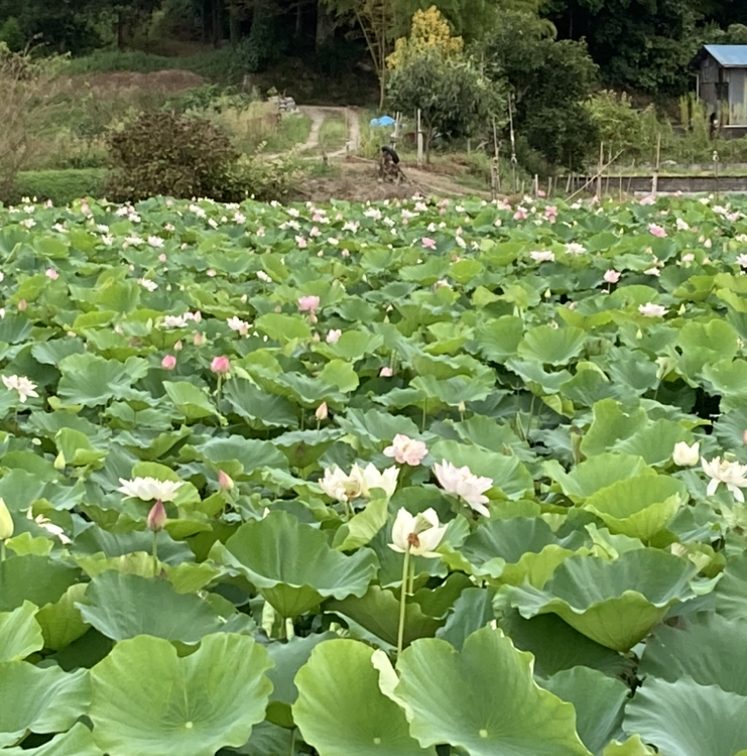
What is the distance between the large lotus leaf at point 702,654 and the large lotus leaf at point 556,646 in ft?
0.14

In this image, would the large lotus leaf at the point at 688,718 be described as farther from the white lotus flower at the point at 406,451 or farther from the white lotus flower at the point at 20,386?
the white lotus flower at the point at 20,386

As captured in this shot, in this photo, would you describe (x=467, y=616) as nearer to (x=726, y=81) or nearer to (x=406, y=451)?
(x=406, y=451)

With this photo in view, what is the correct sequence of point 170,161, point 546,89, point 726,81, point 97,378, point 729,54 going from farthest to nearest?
point 726,81 → point 729,54 → point 546,89 → point 170,161 → point 97,378

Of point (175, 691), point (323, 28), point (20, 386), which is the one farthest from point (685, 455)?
point (323, 28)

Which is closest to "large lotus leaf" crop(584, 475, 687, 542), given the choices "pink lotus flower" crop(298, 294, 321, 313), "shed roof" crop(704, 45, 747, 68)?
"pink lotus flower" crop(298, 294, 321, 313)

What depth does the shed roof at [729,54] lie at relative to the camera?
27734 mm

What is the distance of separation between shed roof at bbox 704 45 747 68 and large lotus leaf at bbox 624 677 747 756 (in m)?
29.5

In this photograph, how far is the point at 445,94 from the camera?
15547mm

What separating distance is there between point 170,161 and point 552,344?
9890 mm

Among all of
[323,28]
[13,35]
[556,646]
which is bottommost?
[556,646]

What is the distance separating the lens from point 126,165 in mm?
11992

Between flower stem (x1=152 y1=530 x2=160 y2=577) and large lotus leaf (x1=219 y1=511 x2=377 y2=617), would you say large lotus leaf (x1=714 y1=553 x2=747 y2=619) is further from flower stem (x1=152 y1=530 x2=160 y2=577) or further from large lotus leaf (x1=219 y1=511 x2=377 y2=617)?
flower stem (x1=152 y1=530 x2=160 y2=577)

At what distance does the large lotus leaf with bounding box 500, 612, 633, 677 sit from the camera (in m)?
0.93

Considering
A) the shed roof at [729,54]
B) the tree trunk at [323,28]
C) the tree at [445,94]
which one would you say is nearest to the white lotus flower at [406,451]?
the tree at [445,94]
